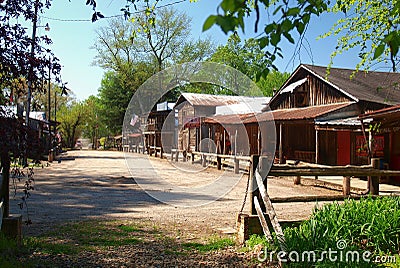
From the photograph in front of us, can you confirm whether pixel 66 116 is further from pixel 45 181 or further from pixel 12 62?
pixel 12 62

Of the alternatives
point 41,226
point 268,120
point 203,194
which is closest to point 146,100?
point 268,120

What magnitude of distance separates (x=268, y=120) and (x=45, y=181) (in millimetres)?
13162

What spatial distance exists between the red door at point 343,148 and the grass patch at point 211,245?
15.0 metres

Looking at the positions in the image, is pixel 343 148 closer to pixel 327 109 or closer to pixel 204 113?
pixel 327 109

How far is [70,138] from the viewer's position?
6400 cm

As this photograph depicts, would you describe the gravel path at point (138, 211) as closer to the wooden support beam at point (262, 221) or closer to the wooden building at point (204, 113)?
the wooden support beam at point (262, 221)

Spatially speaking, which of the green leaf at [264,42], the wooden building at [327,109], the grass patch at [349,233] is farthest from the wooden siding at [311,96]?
the green leaf at [264,42]

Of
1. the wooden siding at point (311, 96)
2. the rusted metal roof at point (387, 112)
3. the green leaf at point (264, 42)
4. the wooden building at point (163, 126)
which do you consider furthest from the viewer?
the wooden building at point (163, 126)

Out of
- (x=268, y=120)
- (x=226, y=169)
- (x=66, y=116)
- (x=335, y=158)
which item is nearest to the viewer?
(x=335, y=158)

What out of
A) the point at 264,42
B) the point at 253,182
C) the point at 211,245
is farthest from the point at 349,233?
the point at 264,42

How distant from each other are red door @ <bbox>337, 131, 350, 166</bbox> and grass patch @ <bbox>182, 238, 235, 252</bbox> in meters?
15.0

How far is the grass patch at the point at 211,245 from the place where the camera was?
6.08m

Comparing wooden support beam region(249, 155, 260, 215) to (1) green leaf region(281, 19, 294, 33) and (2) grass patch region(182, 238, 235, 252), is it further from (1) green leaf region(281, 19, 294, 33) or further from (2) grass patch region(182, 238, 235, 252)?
(1) green leaf region(281, 19, 294, 33)

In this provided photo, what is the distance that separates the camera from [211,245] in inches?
246
